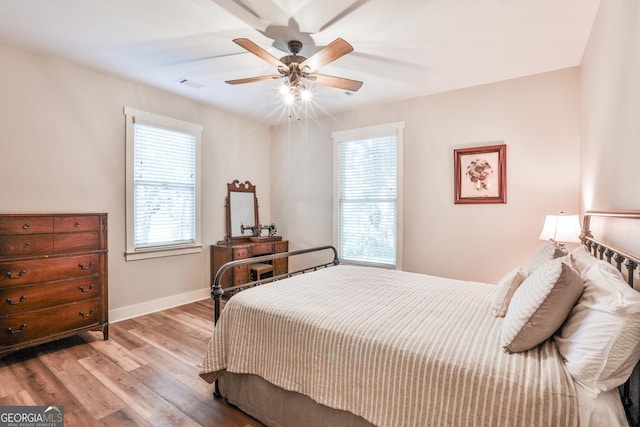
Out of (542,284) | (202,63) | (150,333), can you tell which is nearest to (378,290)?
(542,284)

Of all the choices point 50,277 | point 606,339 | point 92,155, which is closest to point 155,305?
point 50,277

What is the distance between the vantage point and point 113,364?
2.57 meters

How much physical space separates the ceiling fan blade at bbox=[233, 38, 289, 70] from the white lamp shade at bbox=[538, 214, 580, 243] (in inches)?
105

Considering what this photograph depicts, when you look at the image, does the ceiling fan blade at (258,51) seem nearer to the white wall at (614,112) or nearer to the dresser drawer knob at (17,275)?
the white wall at (614,112)

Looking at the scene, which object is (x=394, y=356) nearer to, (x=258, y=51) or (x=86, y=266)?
(x=258, y=51)

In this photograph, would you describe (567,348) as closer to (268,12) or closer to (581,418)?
(581,418)

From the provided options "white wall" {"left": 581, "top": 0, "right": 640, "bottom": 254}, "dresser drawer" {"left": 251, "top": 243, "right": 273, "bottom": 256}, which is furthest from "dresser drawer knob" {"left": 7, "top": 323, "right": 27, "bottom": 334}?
"white wall" {"left": 581, "top": 0, "right": 640, "bottom": 254}

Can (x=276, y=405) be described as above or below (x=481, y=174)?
below

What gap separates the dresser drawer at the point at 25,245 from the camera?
2459 millimetres

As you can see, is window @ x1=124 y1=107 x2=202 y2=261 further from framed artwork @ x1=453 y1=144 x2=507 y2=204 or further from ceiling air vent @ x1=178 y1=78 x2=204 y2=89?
framed artwork @ x1=453 y1=144 x2=507 y2=204

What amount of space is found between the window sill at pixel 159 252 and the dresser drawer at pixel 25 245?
945 mm

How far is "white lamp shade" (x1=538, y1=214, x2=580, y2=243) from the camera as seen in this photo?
2.62 meters

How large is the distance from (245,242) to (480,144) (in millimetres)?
3447

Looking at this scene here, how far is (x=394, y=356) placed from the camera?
1.39m
